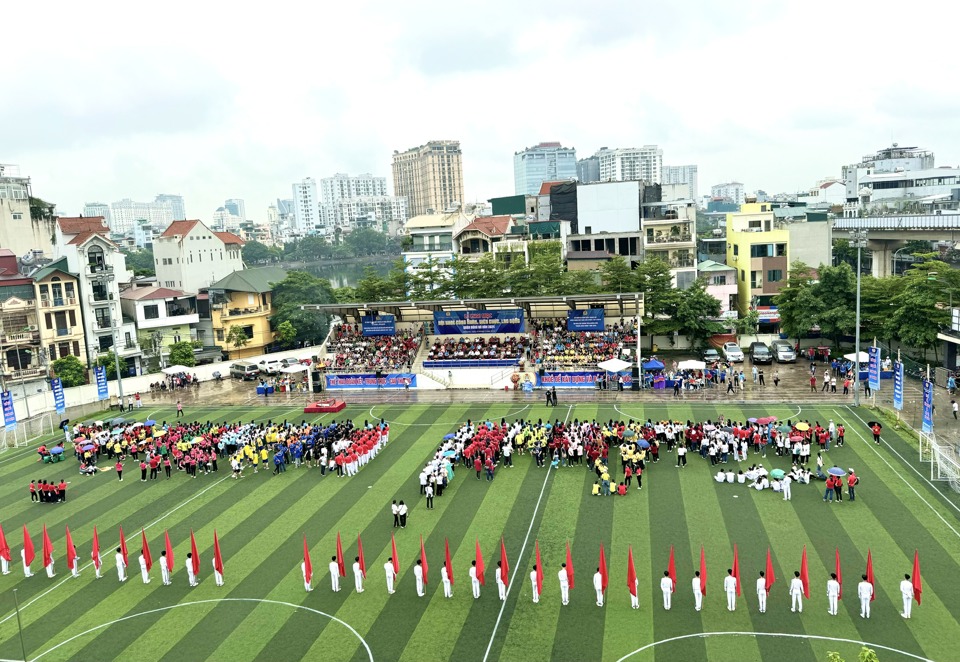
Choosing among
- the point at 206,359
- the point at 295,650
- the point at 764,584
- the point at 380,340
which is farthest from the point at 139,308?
the point at 764,584

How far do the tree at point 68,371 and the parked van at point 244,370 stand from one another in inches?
394

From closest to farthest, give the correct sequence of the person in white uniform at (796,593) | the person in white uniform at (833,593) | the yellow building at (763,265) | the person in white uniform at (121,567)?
1. the person in white uniform at (833,593)
2. the person in white uniform at (796,593)
3. the person in white uniform at (121,567)
4. the yellow building at (763,265)

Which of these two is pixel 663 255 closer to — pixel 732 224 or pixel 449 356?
pixel 732 224

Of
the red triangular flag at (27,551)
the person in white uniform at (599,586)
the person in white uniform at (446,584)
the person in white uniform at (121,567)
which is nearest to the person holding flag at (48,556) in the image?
the red triangular flag at (27,551)

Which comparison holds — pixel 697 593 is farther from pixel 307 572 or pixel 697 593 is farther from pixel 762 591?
pixel 307 572

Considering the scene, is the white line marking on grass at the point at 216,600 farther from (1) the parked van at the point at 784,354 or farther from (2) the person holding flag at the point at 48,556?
(1) the parked van at the point at 784,354

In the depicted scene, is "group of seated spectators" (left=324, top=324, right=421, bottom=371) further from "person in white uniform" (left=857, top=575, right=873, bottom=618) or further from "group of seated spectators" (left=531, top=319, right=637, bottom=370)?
"person in white uniform" (left=857, top=575, right=873, bottom=618)

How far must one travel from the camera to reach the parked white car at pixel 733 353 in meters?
46.2

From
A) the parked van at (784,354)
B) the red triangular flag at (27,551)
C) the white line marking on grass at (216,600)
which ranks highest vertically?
the parked van at (784,354)

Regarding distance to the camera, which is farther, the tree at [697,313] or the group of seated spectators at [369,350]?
the tree at [697,313]

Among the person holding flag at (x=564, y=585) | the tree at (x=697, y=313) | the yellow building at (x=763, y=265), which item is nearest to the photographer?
the person holding flag at (x=564, y=585)

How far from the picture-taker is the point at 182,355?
179 ft

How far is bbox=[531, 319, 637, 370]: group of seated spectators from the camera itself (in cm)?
4297

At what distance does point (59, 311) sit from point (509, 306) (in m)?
31.7
